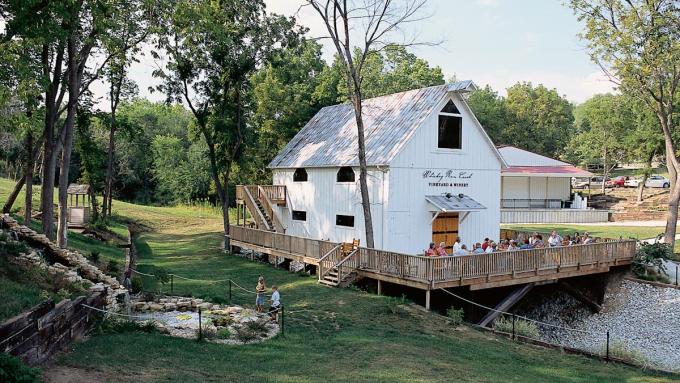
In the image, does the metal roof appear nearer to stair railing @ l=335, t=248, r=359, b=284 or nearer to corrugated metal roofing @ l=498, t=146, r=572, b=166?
corrugated metal roofing @ l=498, t=146, r=572, b=166

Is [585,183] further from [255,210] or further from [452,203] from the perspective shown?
[452,203]

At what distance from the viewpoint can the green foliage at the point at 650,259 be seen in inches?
1035

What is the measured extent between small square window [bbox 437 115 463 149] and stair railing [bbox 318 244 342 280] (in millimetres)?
7052

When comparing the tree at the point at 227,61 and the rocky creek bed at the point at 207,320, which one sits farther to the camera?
the tree at the point at 227,61

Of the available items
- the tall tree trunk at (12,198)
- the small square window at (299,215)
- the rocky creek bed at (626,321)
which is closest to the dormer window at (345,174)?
the small square window at (299,215)

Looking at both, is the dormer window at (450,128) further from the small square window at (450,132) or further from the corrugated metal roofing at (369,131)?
the corrugated metal roofing at (369,131)

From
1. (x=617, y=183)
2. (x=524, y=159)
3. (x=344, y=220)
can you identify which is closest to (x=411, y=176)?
(x=344, y=220)

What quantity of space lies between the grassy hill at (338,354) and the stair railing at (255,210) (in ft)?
30.8

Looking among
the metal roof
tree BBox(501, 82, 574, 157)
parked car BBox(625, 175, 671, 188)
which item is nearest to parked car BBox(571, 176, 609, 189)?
parked car BBox(625, 175, 671, 188)

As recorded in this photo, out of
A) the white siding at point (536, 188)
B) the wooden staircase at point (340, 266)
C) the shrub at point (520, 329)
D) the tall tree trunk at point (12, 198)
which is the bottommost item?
the shrub at point (520, 329)

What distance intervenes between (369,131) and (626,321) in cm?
1418

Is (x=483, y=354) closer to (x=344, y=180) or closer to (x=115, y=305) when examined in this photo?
(x=115, y=305)

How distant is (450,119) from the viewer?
2627cm

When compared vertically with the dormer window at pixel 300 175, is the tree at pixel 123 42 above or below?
above
